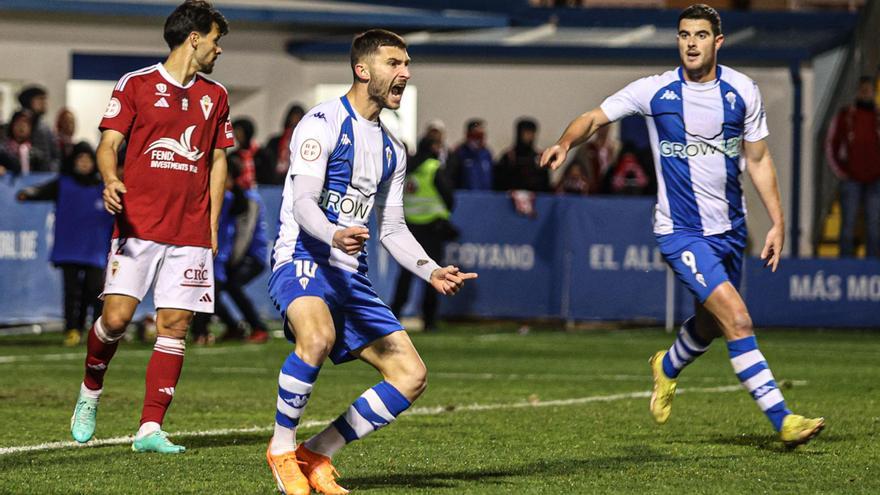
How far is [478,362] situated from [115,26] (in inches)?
510

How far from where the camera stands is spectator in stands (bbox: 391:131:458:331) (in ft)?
61.8

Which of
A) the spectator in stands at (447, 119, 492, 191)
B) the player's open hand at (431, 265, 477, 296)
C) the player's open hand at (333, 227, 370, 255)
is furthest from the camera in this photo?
the spectator in stands at (447, 119, 492, 191)

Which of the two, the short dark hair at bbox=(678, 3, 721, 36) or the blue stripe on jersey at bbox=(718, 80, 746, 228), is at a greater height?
the short dark hair at bbox=(678, 3, 721, 36)

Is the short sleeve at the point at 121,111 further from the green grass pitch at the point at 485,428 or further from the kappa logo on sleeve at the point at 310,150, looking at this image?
the kappa logo on sleeve at the point at 310,150

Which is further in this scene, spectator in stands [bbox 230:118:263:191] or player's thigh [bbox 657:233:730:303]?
spectator in stands [bbox 230:118:263:191]

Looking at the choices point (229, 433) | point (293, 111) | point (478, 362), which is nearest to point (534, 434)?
point (229, 433)

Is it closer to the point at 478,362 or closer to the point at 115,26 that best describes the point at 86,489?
the point at 478,362

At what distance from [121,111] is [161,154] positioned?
0.96 feet

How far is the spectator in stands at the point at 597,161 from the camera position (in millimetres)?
21703

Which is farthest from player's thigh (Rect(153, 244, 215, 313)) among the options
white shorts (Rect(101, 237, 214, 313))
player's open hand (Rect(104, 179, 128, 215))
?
player's open hand (Rect(104, 179, 128, 215))

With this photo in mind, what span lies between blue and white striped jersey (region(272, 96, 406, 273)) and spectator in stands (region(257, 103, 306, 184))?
41.4ft

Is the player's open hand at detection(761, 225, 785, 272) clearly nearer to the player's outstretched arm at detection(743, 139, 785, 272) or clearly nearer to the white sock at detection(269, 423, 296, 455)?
the player's outstretched arm at detection(743, 139, 785, 272)

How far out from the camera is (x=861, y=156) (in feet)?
66.5

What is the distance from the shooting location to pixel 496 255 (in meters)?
19.9
